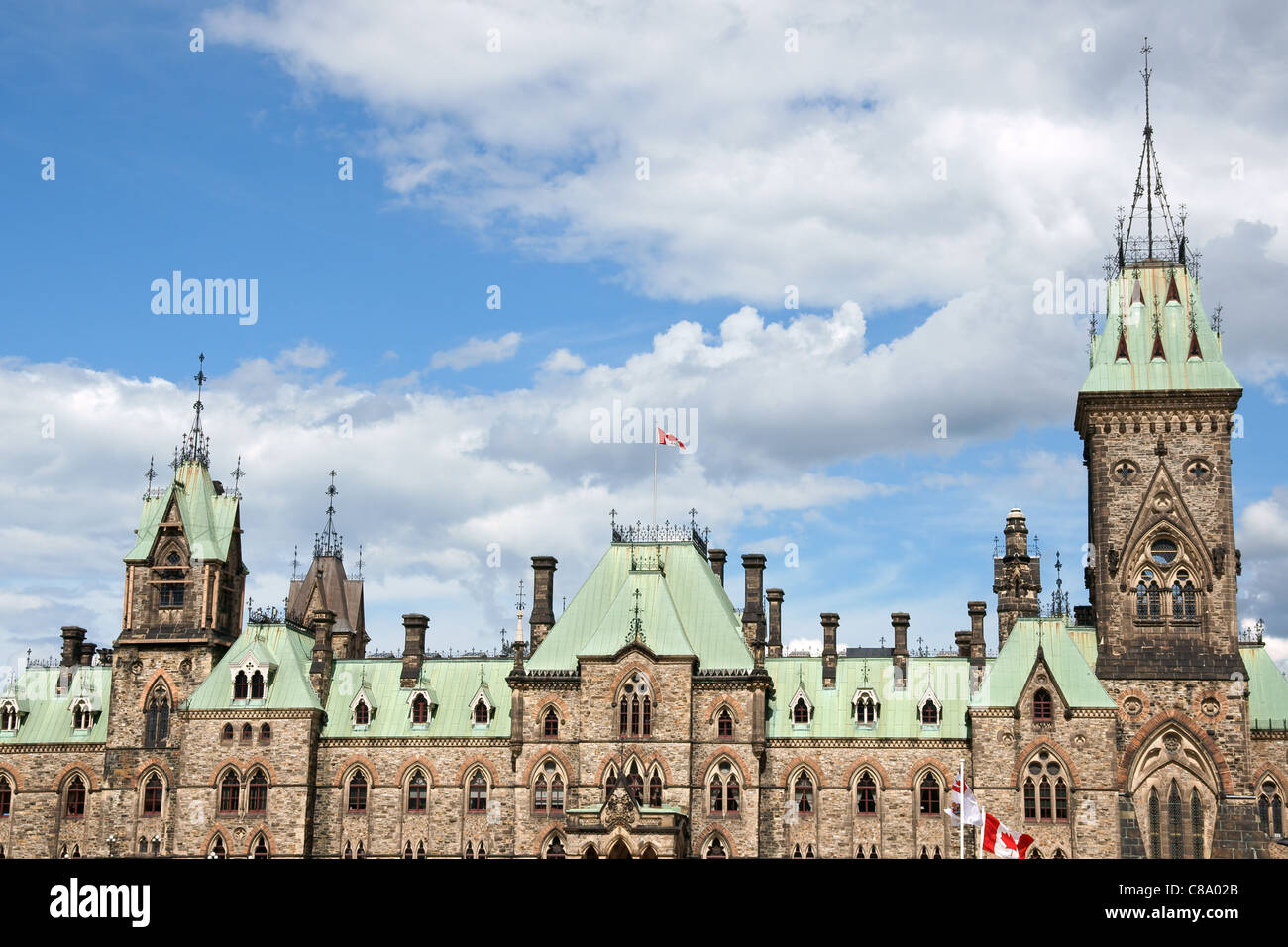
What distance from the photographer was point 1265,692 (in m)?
71.3

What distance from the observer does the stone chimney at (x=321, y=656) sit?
7594 cm

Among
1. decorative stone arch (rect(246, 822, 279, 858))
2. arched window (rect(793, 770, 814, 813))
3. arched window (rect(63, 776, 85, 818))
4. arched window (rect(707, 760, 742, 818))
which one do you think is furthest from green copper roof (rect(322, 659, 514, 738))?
arched window (rect(793, 770, 814, 813))

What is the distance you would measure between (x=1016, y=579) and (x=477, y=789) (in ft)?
90.3

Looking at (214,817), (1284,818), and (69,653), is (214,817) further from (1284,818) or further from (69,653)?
(1284,818)

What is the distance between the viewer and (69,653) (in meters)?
85.1

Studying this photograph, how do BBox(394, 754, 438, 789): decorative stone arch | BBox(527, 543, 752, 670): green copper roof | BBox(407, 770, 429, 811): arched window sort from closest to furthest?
BBox(527, 543, 752, 670): green copper roof < BBox(407, 770, 429, 811): arched window < BBox(394, 754, 438, 789): decorative stone arch

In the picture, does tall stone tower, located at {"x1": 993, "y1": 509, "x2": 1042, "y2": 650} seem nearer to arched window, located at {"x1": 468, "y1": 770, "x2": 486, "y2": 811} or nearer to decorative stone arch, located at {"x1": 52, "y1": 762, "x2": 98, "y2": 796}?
arched window, located at {"x1": 468, "y1": 770, "x2": 486, "y2": 811}

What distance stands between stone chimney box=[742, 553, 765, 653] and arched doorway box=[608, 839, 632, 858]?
37.8 feet

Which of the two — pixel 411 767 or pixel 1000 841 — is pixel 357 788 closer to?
pixel 411 767

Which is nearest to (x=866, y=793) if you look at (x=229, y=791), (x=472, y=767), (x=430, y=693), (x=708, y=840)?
(x=708, y=840)

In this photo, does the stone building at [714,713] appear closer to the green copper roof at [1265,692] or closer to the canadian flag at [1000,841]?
the green copper roof at [1265,692]

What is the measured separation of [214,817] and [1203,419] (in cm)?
5032

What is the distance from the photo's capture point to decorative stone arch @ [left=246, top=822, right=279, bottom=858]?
72000 mm
